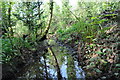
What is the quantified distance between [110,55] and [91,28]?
182 cm

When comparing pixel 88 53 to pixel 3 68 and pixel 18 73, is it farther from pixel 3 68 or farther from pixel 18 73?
pixel 3 68

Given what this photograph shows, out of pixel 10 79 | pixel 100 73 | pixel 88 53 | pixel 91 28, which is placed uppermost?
pixel 91 28

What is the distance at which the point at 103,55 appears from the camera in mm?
2939

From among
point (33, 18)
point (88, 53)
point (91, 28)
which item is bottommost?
point (88, 53)

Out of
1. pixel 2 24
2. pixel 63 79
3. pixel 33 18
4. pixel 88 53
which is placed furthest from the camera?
pixel 33 18

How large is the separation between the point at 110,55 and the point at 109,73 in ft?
1.91

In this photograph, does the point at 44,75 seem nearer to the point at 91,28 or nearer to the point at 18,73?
the point at 18,73

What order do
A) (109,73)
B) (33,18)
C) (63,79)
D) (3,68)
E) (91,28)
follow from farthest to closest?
(33,18) → (91,28) → (3,68) → (63,79) → (109,73)

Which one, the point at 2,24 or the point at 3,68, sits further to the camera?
the point at 2,24

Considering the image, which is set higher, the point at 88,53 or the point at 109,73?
the point at 88,53

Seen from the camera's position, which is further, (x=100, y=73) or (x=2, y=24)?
(x=2, y=24)

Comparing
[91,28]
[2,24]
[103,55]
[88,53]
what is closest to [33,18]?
[2,24]

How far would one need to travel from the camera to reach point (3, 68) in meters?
2.74

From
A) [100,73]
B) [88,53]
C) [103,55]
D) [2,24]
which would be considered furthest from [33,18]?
[100,73]
